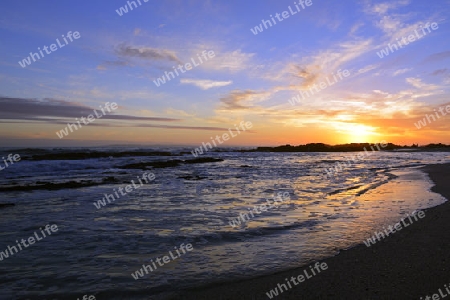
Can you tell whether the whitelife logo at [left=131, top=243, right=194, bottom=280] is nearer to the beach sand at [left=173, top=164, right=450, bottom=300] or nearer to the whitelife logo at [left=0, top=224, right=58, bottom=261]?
the beach sand at [left=173, top=164, right=450, bottom=300]

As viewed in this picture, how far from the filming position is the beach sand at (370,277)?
5094mm

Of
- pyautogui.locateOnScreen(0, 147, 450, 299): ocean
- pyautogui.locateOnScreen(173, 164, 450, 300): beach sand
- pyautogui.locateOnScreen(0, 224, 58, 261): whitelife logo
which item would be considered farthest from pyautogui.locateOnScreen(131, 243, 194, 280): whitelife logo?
pyautogui.locateOnScreen(0, 224, 58, 261): whitelife logo

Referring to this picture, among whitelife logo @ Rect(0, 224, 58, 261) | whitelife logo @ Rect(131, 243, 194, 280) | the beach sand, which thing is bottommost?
the beach sand

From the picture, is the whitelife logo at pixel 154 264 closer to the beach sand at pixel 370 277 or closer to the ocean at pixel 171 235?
the ocean at pixel 171 235

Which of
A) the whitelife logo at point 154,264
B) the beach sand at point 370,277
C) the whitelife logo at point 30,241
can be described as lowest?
the beach sand at point 370,277

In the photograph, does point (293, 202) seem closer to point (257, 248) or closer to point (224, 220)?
point (224, 220)

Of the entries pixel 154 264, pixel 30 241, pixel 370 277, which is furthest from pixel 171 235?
pixel 370 277

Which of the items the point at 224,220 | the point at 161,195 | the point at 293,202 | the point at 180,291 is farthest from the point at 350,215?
the point at 161,195

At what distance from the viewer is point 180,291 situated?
539 cm

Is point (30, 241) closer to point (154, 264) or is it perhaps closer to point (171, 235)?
point (171, 235)

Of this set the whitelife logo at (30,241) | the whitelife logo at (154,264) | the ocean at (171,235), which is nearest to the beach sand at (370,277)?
the ocean at (171,235)

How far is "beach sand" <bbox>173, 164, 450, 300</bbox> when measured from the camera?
5.09 m

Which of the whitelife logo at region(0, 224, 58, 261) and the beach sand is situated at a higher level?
the whitelife logo at region(0, 224, 58, 261)

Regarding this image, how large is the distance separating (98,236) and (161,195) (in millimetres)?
7535
